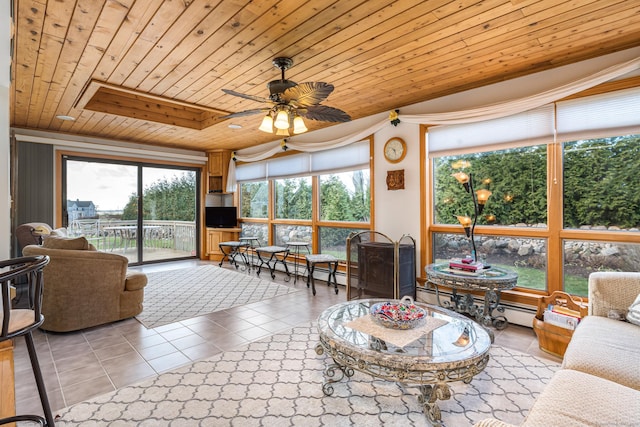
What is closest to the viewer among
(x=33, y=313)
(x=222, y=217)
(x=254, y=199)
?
(x=33, y=313)

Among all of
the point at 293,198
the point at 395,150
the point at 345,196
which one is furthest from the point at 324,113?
the point at 293,198

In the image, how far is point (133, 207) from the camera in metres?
6.49

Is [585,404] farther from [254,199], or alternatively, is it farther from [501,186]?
[254,199]

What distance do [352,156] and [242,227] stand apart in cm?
351

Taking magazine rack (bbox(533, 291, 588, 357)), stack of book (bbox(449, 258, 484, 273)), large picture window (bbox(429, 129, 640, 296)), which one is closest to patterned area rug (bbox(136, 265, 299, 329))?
stack of book (bbox(449, 258, 484, 273))

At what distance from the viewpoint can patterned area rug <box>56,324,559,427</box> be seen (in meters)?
1.84

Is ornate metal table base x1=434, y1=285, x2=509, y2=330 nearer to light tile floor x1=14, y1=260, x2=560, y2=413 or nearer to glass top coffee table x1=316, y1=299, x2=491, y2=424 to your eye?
light tile floor x1=14, y1=260, x2=560, y2=413

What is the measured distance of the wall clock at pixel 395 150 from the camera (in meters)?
4.12

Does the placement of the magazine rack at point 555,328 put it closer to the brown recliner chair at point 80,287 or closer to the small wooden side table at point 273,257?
the small wooden side table at point 273,257

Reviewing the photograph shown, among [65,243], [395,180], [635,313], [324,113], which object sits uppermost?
[324,113]

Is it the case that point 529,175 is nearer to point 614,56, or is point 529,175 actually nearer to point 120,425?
point 614,56

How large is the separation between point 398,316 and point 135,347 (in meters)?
2.38

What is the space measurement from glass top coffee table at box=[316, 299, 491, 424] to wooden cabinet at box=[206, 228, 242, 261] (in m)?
A: 5.15

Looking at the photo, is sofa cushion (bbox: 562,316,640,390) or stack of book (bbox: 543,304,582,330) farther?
stack of book (bbox: 543,304,582,330)
